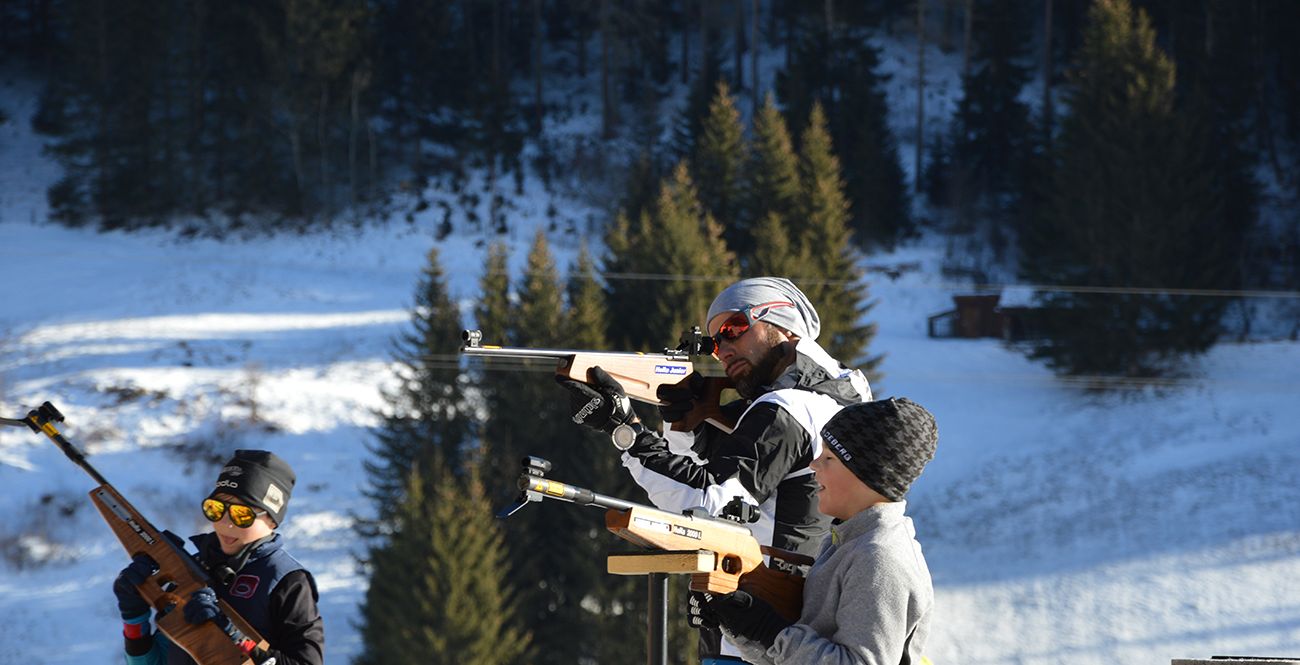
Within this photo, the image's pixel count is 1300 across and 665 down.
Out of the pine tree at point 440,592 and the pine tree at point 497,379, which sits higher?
the pine tree at point 497,379

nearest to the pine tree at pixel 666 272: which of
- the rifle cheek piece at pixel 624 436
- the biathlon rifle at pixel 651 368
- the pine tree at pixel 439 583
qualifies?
the pine tree at pixel 439 583

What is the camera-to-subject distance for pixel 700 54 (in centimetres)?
5881

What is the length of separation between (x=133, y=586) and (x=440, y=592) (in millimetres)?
24237

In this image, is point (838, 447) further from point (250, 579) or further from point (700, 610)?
point (250, 579)

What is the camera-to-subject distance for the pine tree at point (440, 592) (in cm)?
2802

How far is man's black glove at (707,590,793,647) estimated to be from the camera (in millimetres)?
3566

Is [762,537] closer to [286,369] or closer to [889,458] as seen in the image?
[889,458]

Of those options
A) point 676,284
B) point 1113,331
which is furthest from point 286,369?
point 1113,331

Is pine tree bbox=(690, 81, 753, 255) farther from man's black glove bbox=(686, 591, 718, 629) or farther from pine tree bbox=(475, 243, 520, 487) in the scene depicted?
man's black glove bbox=(686, 591, 718, 629)

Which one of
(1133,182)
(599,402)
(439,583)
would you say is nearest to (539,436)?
(439,583)

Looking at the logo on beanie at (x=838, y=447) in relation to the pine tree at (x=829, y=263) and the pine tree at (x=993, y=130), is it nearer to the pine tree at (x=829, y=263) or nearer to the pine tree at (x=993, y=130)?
the pine tree at (x=829, y=263)

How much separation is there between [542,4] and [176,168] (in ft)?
57.2

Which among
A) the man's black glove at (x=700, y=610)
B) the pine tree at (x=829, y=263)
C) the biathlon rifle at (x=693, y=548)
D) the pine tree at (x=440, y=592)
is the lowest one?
the pine tree at (x=440, y=592)

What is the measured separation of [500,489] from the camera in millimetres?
33031
